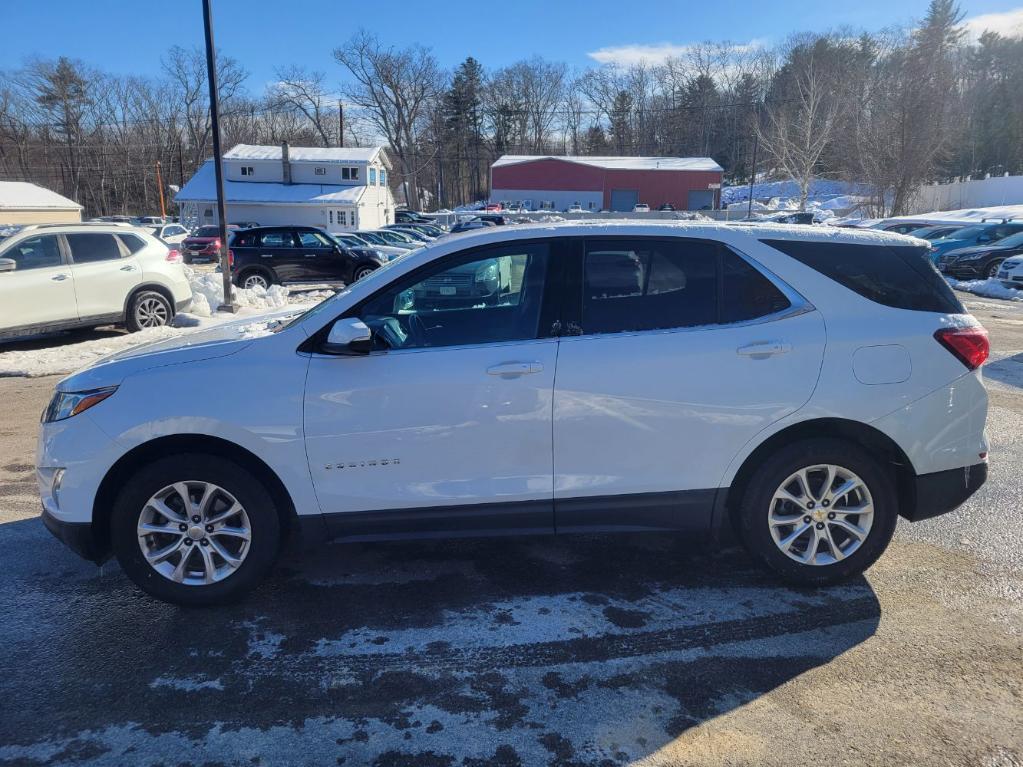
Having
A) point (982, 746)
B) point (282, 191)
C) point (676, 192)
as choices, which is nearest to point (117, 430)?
point (982, 746)

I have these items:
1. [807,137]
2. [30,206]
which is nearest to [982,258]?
[807,137]

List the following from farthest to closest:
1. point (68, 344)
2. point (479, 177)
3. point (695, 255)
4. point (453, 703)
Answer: point (479, 177) < point (68, 344) < point (695, 255) < point (453, 703)

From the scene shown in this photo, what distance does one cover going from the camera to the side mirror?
3309 mm

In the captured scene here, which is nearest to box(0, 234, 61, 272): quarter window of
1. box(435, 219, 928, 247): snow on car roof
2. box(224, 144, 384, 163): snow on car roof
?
box(435, 219, 928, 247): snow on car roof

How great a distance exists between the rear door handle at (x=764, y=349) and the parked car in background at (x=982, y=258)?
20.7m

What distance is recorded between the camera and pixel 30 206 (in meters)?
49.6

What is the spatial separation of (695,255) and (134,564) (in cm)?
309

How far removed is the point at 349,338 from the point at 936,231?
93.1 feet

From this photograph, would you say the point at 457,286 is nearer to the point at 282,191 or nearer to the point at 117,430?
the point at 117,430

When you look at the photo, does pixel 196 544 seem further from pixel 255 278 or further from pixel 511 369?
pixel 255 278

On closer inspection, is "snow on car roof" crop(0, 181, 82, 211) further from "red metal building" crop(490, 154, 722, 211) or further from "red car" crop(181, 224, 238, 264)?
"red metal building" crop(490, 154, 722, 211)

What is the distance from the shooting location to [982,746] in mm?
2582

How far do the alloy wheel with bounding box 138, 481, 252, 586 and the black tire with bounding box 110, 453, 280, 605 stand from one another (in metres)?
0.03

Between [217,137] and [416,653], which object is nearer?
[416,653]
